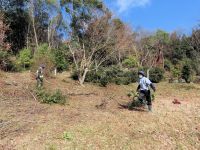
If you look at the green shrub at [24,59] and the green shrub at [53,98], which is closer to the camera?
the green shrub at [53,98]

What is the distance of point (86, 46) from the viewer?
74.7ft

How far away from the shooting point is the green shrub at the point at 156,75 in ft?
82.9

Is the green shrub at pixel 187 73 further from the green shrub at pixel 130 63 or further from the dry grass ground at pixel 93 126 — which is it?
the dry grass ground at pixel 93 126

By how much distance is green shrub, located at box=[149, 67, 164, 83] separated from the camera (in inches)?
995

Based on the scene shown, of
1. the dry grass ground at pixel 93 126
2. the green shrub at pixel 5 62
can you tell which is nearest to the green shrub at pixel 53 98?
the dry grass ground at pixel 93 126

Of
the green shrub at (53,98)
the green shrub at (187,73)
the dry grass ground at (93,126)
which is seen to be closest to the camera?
the dry grass ground at (93,126)

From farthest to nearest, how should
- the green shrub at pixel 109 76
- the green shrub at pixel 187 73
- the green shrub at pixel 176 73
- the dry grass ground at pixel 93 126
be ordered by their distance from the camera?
the green shrub at pixel 176 73 → the green shrub at pixel 187 73 → the green shrub at pixel 109 76 → the dry grass ground at pixel 93 126

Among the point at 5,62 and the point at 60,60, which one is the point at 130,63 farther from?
the point at 5,62

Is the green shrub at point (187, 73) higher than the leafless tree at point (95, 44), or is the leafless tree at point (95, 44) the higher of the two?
the leafless tree at point (95, 44)

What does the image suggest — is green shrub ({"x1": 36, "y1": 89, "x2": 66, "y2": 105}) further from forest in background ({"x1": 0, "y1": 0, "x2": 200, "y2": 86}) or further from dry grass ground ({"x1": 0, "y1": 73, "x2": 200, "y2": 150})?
forest in background ({"x1": 0, "y1": 0, "x2": 200, "y2": 86})

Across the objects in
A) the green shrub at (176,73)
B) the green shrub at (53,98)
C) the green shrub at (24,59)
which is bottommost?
the green shrub at (53,98)

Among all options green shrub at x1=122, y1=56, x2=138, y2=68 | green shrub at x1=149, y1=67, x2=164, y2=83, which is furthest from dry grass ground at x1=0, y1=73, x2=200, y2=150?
green shrub at x1=122, y1=56, x2=138, y2=68

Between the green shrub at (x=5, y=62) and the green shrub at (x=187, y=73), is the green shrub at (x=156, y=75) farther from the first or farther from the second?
the green shrub at (x=5, y=62)

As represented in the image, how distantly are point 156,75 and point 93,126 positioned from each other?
53.0ft
